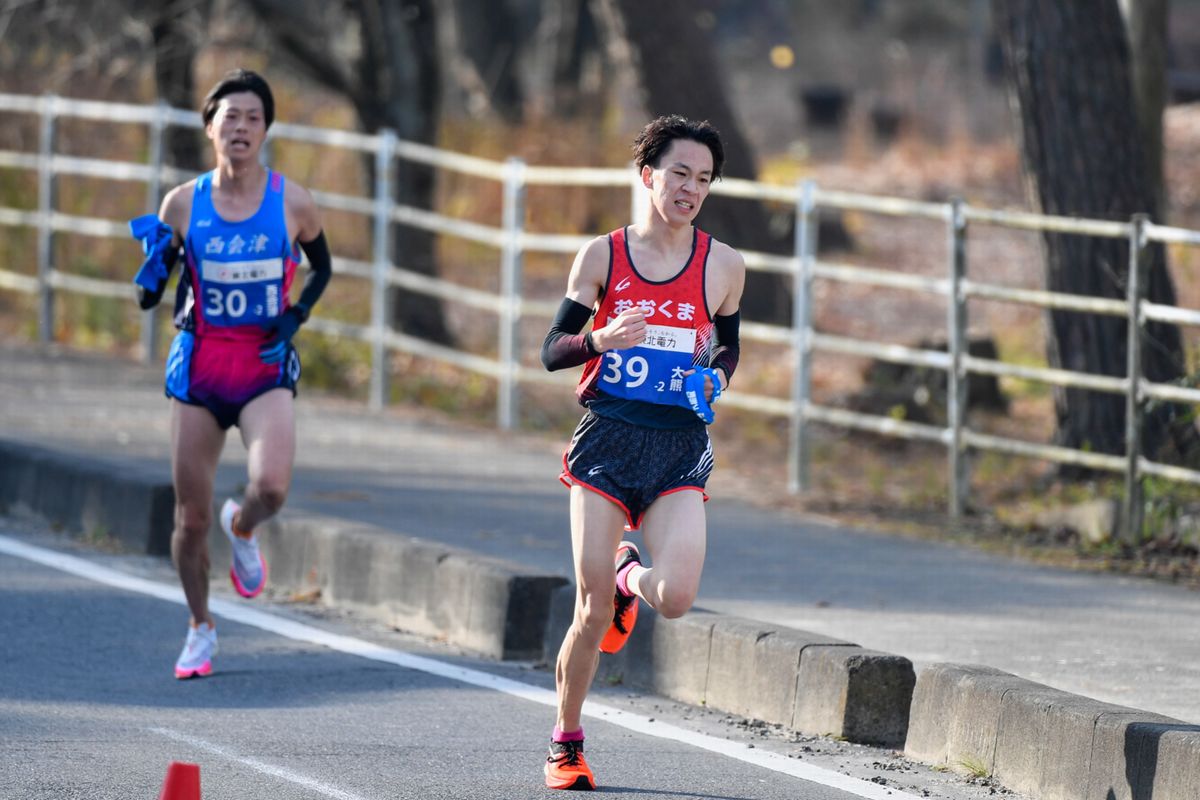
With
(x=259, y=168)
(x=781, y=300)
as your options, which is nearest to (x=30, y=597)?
(x=259, y=168)

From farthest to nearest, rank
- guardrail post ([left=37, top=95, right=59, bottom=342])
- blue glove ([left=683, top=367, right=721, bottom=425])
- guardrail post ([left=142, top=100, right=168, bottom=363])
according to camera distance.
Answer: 1. guardrail post ([left=37, top=95, right=59, bottom=342])
2. guardrail post ([left=142, top=100, right=168, bottom=363])
3. blue glove ([left=683, top=367, right=721, bottom=425])

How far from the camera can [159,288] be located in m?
7.74

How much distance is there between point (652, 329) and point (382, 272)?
29.3ft

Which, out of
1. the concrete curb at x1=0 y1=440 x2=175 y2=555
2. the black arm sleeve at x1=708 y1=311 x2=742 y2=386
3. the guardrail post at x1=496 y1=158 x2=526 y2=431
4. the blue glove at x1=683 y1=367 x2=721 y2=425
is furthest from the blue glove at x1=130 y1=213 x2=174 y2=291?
the guardrail post at x1=496 y1=158 x2=526 y2=431

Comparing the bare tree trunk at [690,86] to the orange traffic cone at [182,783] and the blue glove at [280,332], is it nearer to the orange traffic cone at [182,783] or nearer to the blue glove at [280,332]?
the blue glove at [280,332]

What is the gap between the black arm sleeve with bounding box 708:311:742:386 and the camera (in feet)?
20.6

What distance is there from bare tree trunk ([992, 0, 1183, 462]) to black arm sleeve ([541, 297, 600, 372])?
237 inches

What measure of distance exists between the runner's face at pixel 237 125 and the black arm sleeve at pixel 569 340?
192 cm

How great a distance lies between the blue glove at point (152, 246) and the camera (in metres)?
7.66

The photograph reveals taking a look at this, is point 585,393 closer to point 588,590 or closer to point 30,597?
point 588,590

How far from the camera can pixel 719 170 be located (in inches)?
248

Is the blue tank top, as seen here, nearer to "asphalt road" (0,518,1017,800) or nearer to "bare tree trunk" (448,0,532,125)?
"asphalt road" (0,518,1017,800)

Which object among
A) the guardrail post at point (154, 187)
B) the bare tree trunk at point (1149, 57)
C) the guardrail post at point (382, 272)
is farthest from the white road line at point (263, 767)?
the guardrail post at point (154, 187)

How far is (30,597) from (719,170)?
4.13m
